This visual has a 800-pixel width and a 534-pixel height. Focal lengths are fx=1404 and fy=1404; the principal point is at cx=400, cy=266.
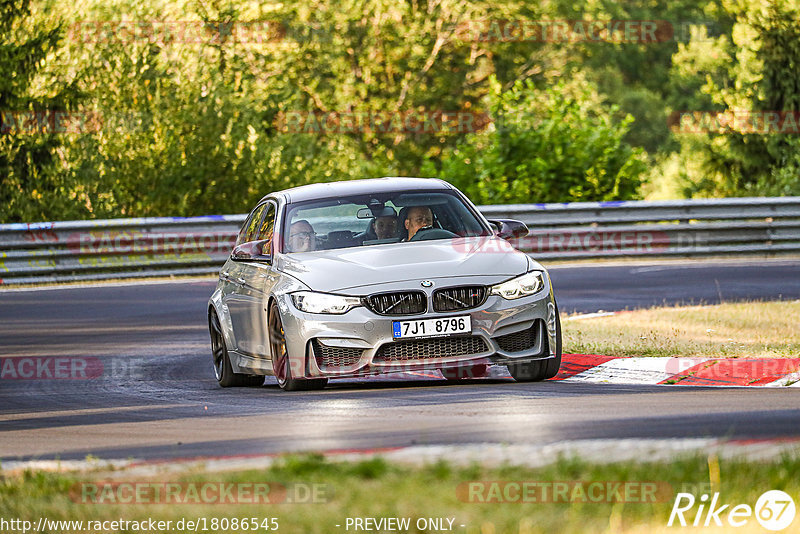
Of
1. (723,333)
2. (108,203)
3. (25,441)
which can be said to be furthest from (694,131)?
(25,441)

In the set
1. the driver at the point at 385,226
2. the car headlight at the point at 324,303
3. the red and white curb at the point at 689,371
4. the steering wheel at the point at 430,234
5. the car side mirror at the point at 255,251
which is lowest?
the red and white curb at the point at 689,371

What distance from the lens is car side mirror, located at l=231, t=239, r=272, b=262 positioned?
36.3 feet

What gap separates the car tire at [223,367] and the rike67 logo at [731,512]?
274 inches

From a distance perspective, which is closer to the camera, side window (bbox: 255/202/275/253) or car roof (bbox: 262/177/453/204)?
car roof (bbox: 262/177/453/204)

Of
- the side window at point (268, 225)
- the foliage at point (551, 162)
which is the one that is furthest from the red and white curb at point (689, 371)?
the foliage at point (551, 162)

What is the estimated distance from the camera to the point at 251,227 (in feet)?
41.3

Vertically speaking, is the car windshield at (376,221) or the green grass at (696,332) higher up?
the car windshield at (376,221)

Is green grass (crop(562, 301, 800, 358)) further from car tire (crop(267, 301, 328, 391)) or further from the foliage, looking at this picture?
the foliage

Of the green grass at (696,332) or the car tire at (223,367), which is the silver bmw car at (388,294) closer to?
the car tire at (223,367)

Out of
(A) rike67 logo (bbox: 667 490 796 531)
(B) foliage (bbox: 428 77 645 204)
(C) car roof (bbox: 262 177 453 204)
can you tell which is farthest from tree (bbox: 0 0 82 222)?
(A) rike67 logo (bbox: 667 490 796 531)

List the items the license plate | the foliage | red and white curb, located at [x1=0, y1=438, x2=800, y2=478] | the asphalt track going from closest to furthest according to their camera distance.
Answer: red and white curb, located at [x1=0, y1=438, x2=800, y2=478], the asphalt track, the license plate, the foliage

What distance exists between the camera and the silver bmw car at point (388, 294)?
977cm

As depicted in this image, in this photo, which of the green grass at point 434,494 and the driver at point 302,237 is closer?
the green grass at point 434,494

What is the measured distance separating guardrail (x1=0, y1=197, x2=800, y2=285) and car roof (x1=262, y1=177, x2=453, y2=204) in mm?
11795
